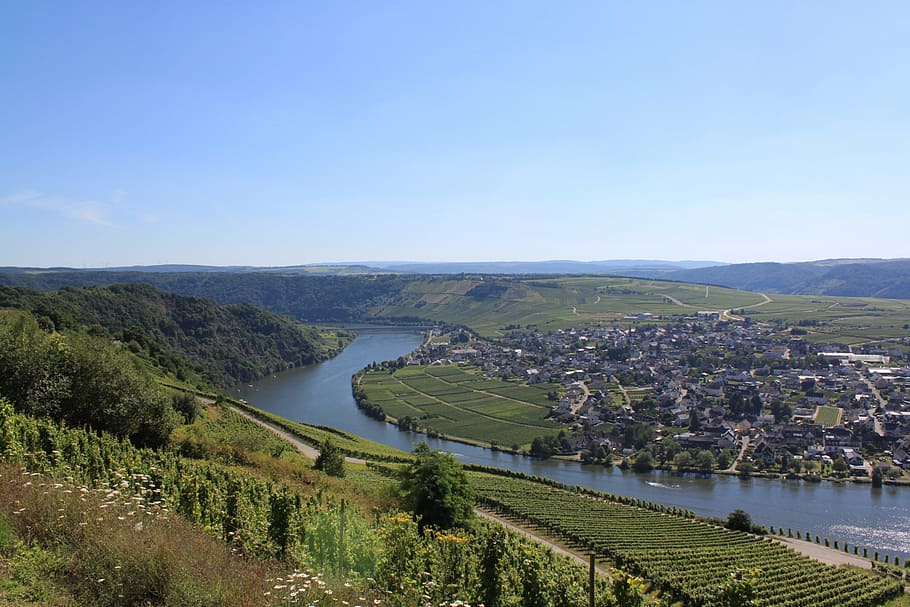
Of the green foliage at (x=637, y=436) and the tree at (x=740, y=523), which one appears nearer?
the tree at (x=740, y=523)

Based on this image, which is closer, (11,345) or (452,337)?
(11,345)

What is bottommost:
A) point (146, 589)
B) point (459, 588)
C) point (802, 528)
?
point (802, 528)

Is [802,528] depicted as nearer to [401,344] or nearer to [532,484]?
[532,484]

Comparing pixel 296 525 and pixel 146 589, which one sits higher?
pixel 146 589

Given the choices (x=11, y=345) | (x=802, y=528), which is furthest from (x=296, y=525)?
(x=802, y=528)

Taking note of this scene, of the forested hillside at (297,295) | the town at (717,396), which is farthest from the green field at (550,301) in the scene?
the town at (717,396)

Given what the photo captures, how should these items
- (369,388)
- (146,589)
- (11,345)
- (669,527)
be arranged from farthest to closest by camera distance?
(369,388), (669,527), (11,345), (146,589)

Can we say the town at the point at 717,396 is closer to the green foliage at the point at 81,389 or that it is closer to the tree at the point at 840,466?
the tree at the point at 840,466
